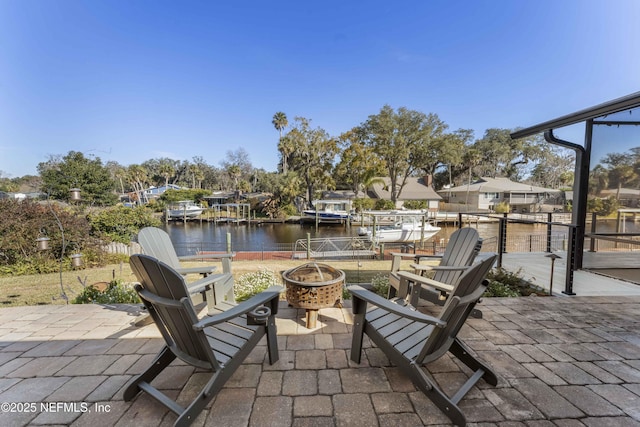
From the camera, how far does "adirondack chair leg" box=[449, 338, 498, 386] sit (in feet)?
5.30

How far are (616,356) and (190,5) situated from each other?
11.0m

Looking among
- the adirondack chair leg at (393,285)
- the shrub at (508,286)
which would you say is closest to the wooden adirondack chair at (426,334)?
the adirondack chair leg at (393,285)

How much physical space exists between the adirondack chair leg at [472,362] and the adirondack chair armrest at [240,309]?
117 cm

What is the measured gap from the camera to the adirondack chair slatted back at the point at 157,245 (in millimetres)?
2180

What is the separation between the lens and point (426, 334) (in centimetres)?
167

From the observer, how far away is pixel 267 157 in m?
34.6

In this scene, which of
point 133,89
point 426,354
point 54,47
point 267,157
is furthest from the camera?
point 267,157

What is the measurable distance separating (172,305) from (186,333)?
0.19 m

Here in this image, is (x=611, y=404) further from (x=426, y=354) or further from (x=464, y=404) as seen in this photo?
(x=426, y=354)

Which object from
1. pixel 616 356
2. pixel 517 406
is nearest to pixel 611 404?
pixel 517 406

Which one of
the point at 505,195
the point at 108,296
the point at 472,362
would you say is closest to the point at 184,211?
the point at 108,296

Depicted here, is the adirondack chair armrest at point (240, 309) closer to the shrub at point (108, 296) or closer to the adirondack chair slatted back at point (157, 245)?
the adirondack chair slatted back at point (157, 245)

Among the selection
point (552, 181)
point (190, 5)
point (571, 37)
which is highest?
point (190, 5)

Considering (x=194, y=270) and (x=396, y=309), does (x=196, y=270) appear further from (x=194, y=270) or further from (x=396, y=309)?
(x=396, y=309)
